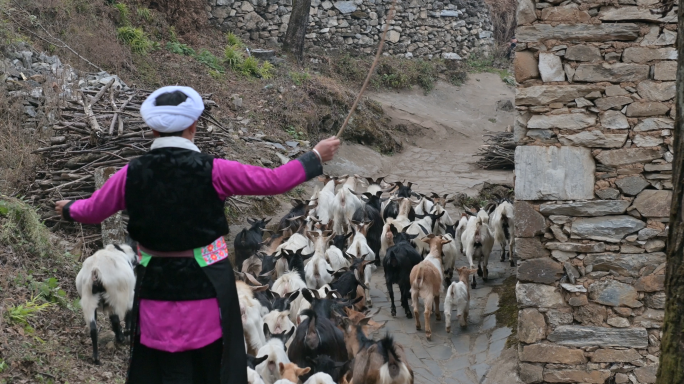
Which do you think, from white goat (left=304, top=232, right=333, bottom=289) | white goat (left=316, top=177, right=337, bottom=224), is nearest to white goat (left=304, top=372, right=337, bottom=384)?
white goat (left=304, top=232, right=333, bottom=289)

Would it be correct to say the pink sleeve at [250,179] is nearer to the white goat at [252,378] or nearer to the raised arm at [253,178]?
the raised arm at [253,178]

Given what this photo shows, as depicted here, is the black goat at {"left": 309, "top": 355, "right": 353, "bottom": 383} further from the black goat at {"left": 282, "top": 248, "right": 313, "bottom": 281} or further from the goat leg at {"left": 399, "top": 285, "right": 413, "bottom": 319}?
the goat leg at {"left": 399, "top": 285, "right": 413, "bottom": 319}

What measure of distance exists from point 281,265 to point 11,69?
224 inches

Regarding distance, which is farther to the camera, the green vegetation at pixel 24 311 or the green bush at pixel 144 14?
the green bush at pixel 144 14

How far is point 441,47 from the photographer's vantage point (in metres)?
22.2

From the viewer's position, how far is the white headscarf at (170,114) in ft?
10.5

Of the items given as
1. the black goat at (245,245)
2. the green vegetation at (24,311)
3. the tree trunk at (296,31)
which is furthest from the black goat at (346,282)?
the tree trunk at (296,31)

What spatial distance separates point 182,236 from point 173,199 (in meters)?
0.16

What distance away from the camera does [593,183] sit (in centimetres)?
575

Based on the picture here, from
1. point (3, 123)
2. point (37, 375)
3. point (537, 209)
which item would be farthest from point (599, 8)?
point (3, 123)

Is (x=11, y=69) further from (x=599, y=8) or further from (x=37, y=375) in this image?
(x=599, y=8)

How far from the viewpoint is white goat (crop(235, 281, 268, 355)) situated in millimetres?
5711

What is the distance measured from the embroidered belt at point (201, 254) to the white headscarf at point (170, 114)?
517mm

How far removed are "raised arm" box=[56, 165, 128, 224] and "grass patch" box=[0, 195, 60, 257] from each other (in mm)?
3308
